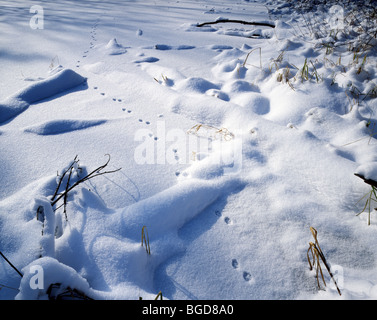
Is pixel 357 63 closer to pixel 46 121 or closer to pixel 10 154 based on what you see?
pixel 46 121

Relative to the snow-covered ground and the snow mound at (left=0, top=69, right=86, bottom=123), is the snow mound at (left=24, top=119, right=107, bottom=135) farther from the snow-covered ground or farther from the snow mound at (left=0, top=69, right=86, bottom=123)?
the snow mound at (left=0, top=69, right=86, bottom=123)

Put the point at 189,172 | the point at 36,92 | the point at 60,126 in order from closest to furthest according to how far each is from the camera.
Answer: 1. the point at 189,172
2. the point at 60,126
3. the point at 36,92

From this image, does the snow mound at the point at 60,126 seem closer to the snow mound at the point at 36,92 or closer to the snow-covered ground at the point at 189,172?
the snow-covered ground at the point at 189,172

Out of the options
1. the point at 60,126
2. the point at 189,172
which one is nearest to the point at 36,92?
the point at 60,126

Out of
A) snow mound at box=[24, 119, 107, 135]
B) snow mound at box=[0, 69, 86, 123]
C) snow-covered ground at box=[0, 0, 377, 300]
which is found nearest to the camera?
snow-covered ground at box=[0, 0, 377, 300]

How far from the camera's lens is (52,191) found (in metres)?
0.99

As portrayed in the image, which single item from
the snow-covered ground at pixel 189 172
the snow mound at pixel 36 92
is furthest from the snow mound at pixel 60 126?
the snow mound at pixel 36 92

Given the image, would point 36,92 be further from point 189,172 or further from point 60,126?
point 189,172

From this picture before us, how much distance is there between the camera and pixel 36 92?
163 centimetres

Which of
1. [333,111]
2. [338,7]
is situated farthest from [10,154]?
[338,7]

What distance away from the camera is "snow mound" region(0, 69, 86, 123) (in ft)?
4.81

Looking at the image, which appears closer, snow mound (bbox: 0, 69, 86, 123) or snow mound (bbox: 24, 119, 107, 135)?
snow mound (bbox: 24, 119, 107, 135)

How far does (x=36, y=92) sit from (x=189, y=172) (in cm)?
135

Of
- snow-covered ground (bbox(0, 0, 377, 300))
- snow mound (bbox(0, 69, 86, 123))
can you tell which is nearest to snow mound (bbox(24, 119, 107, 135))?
snow-covered ground (bbox(0, 0, 377, 300))
